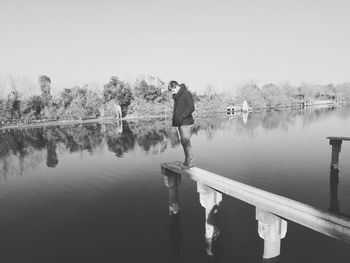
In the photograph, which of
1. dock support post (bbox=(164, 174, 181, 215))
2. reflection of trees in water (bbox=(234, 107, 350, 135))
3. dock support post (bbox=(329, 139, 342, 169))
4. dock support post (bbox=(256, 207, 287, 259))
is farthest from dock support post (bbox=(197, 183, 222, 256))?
reflection of trees in water (bbox=(234, 107, 350, 135))

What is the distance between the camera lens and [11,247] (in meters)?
5.95

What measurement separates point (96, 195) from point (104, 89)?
47958 millimetres

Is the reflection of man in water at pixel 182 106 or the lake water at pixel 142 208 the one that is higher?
the reflection of man in water at pixel 182 106

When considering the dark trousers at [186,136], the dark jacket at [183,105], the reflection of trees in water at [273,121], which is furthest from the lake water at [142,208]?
the reflection of trees in water at [273,121]

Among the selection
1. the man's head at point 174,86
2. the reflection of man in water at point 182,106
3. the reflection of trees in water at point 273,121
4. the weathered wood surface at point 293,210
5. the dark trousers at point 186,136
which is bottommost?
the reflection of trees in water at point 273,121

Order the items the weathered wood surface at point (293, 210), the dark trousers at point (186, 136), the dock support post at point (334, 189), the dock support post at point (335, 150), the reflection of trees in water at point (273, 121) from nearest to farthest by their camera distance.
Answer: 1. the weathered wood surface at point (293, 210)
2. the dark trousers at point (186, 136)
3. the dock support post at point (334, 189)
4. the dock support post at point (335, 150)
5. the reflection of trees in water at point (273, 121)

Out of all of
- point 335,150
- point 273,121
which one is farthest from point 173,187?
point 273,121

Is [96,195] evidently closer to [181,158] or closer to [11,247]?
[11,247]

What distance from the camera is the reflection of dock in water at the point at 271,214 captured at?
312 cm

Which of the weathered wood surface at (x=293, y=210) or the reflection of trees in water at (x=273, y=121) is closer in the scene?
the weathered wood surface at (x=293, y=210)

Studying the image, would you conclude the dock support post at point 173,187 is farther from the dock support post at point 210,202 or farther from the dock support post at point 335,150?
the dock support post at point 335,150

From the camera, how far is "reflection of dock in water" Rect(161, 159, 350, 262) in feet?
10.2

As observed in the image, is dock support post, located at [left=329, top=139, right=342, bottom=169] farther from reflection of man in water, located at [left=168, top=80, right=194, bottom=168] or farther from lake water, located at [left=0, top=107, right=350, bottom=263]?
reflection of man in water, located at [left=168, top=80, right=194, bottom=168]

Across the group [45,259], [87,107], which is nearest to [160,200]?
[45,259]
